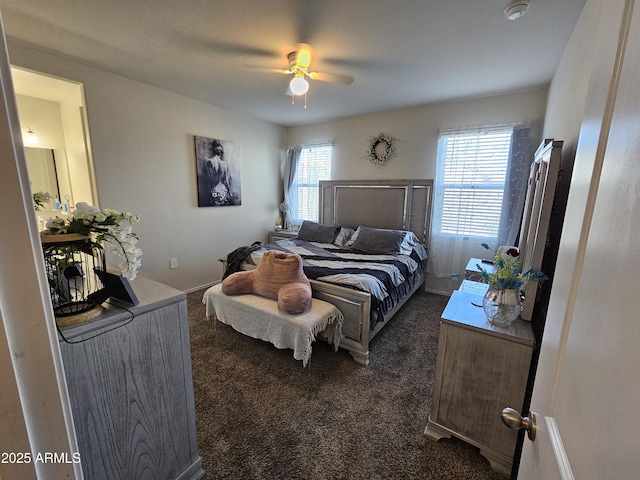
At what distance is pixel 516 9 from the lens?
1563 millimetres

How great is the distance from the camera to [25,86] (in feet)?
8.46

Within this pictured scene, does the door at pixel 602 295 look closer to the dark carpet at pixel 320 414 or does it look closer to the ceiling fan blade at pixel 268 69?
the dark carpet at pixel 320 414

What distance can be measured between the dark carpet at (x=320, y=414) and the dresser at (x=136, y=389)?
31cm

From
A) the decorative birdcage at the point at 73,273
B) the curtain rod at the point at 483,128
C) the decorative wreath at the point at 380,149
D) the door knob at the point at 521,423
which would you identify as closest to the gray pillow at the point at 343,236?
the decorative wreath at the point at 380,149

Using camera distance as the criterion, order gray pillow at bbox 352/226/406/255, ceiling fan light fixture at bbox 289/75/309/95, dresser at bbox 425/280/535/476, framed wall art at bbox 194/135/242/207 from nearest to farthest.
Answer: dresser at bbox 425/280/535/476 < ceiling fan light fixture at bbox 289/75/309/95 < gray pillow at bbox 352/226/406/255 < framed wall art at bbox 194/135/242/207

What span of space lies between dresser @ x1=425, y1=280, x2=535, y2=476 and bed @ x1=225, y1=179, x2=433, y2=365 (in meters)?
0.75

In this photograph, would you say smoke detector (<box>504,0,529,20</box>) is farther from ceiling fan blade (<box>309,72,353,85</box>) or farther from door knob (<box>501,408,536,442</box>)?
door knob (<box>501,408,536,442</box>)

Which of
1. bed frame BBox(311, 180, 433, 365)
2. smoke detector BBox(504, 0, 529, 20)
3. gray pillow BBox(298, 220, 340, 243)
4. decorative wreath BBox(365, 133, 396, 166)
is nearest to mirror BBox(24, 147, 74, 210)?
gray pillow BBox(298, 220, 340, 243)

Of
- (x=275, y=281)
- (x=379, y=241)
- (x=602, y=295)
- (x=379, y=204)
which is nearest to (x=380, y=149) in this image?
(x=379, y=204)

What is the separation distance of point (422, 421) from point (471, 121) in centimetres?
314

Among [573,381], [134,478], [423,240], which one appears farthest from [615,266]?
[423,240]

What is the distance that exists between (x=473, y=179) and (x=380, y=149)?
4.20 feet

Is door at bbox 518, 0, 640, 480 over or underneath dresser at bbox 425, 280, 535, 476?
over

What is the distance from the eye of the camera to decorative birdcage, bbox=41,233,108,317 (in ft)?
2.65
